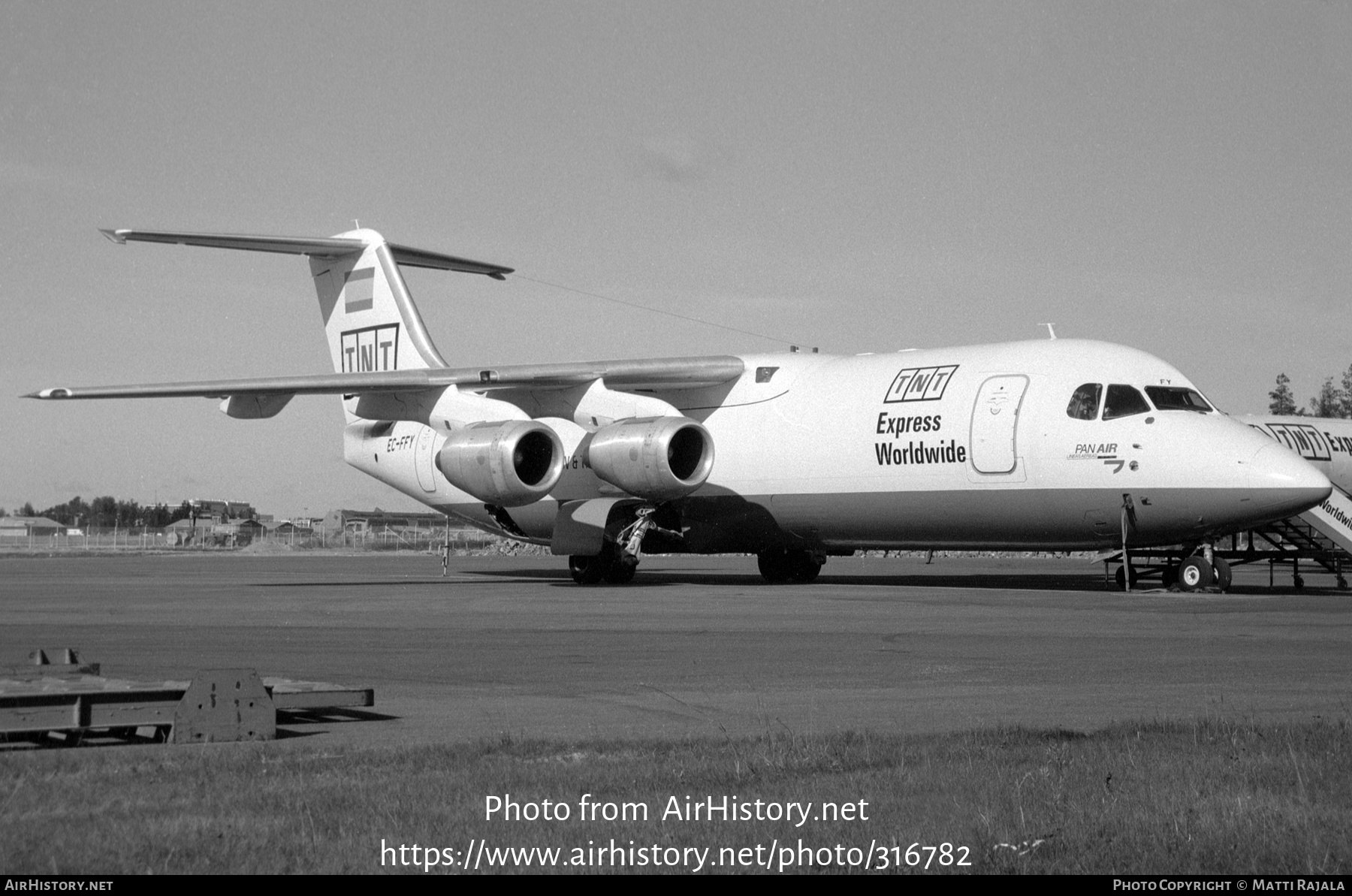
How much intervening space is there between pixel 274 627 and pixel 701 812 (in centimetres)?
1020

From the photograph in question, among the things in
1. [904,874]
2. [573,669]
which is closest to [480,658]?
[573,669]

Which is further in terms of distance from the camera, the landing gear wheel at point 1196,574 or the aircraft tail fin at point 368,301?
the aircraft tail fin at point 368,301

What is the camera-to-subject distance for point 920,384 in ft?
75.0

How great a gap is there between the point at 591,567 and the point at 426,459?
458 cm

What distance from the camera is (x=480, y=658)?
12016mm

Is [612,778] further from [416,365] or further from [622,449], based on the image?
[416,365]

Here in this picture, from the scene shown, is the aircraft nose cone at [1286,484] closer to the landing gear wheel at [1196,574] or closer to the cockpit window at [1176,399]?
the cockpit window at [1176,399]

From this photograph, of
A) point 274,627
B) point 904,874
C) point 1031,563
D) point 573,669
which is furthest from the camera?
point 1031,563

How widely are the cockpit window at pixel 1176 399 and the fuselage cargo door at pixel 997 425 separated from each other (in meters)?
1.84

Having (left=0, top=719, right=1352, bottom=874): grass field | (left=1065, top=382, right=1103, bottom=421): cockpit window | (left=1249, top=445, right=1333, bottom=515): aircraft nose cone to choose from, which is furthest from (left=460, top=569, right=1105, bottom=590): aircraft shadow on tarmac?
(left=0, top=719, right=1352, bottom=874): grass field

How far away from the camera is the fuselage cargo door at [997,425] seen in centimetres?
2128

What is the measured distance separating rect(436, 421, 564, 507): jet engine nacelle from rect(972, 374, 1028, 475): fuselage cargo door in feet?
23.9

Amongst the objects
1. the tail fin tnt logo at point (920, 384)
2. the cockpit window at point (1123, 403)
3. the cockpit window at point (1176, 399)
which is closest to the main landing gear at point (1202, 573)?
the cockpit window at point (1176, 399)

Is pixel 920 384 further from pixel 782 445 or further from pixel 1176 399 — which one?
pixel 1176 399
